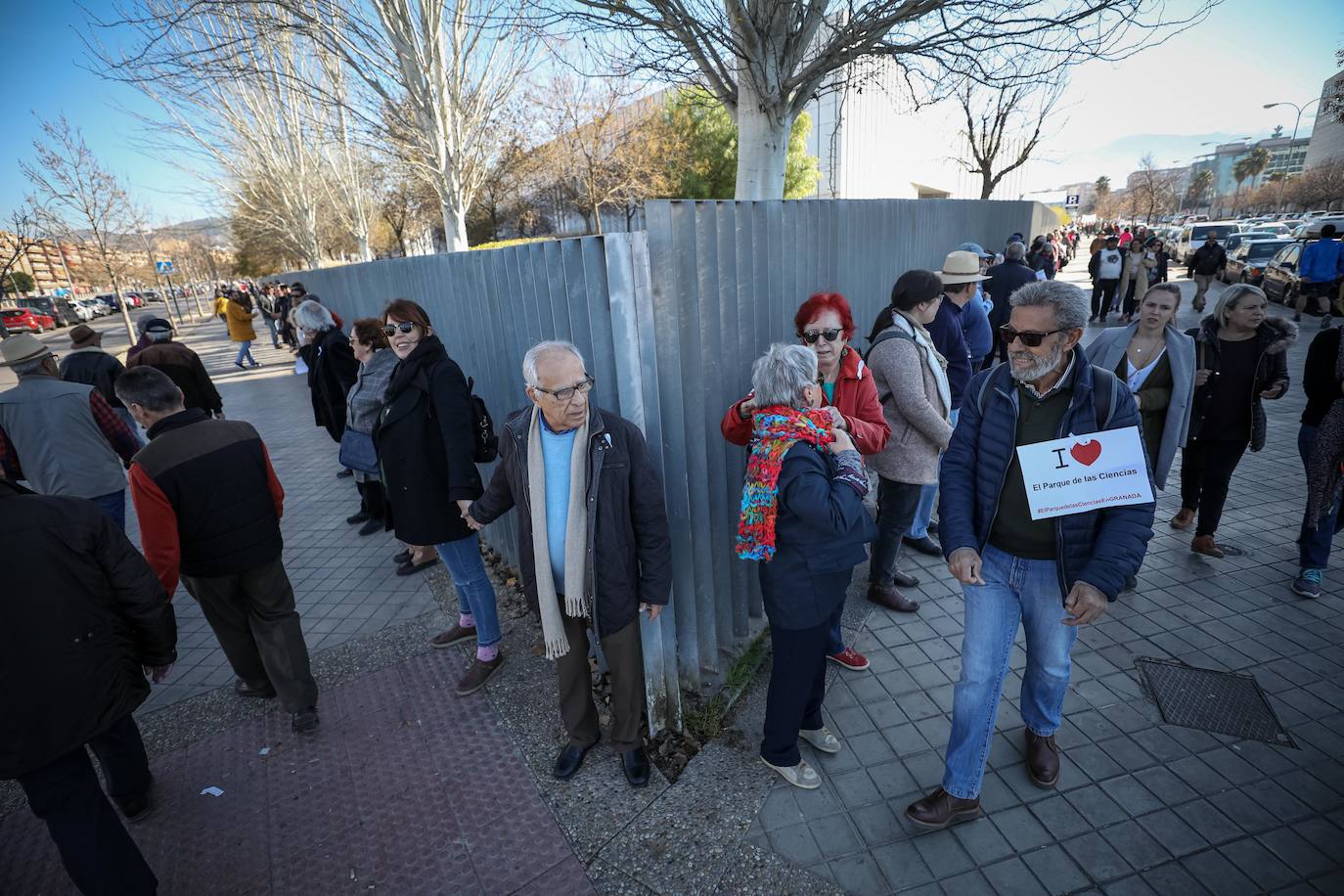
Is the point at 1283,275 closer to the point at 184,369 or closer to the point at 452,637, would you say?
the point at 452,637

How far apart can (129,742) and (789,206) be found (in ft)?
14.1

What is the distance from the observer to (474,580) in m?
3.55

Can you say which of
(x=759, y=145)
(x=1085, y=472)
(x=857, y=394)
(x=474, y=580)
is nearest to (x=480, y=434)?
(x=474, y=580)

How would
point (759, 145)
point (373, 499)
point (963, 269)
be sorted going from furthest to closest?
point (759, 145) < point (373, 499) < point (963, 269)

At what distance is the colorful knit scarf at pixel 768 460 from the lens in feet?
7.22

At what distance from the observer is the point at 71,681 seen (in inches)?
83.2

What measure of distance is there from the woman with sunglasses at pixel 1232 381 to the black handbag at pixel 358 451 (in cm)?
544

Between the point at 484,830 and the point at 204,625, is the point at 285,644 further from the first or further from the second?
the point at 204,625

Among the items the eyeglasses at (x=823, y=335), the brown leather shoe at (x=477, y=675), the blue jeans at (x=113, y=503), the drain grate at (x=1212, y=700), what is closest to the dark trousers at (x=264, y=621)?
the brown leather shoe at (x=477, y=675)

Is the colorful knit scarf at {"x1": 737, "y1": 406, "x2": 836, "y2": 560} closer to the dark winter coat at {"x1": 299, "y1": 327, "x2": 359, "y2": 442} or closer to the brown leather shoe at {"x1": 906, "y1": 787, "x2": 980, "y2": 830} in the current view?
the brown leather shoe at {"x1": 906, "y1": 787, "x2": 980, "y2": 830}

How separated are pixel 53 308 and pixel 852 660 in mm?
52687

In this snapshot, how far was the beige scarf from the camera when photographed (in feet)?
8.07

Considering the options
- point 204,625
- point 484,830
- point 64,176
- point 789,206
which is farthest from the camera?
point 64,176

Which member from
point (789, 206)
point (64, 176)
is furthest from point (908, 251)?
point (64, 176)
